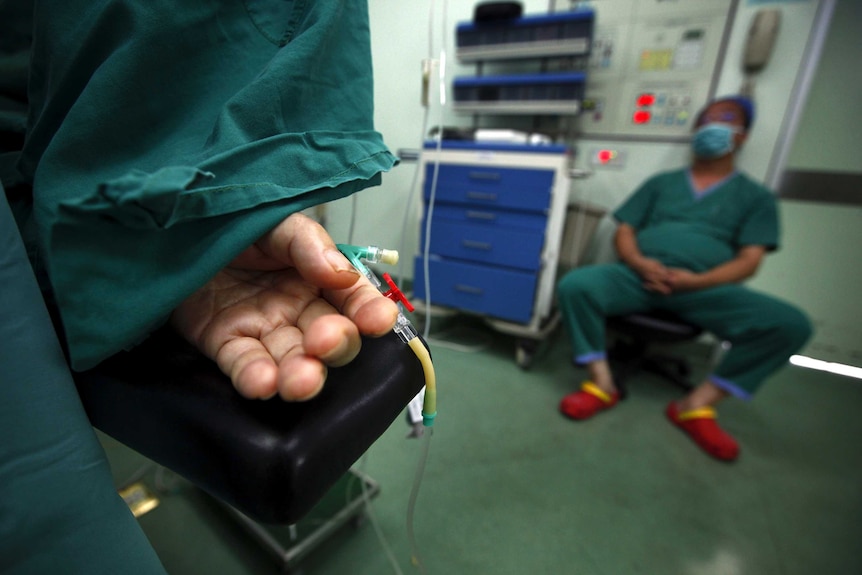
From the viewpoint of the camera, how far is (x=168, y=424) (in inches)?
12.7

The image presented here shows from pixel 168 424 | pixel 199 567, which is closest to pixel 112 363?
pixel 168 424

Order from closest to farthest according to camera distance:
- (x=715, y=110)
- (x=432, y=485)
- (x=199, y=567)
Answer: (x=199, y=567)
(x=432, y=485)
(x=715, y=110)

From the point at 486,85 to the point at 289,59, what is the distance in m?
1.27

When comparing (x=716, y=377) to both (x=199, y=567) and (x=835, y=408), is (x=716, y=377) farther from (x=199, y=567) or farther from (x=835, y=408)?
(x=199, y=567)

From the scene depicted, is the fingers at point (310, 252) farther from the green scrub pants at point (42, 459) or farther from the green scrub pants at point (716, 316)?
the green scrub pants at point (716, 316)

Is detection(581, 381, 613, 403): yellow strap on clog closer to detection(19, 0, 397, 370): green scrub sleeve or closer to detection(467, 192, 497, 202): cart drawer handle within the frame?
detection(467, 192, 497, 202): cart drawer handle

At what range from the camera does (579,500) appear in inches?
37.0

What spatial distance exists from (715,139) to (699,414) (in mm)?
930

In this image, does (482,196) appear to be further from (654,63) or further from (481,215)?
(654,63)

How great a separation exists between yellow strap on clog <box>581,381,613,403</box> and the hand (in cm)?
117

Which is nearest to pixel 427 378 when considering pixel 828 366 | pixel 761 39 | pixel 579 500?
pixel 579 500

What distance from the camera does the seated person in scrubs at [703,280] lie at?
1.17 m

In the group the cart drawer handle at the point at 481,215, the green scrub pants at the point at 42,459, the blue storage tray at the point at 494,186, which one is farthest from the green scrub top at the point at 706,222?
the green scrub pants at the point at 42,459

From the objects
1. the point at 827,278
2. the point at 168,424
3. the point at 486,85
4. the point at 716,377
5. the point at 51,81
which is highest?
the point at 486,85
